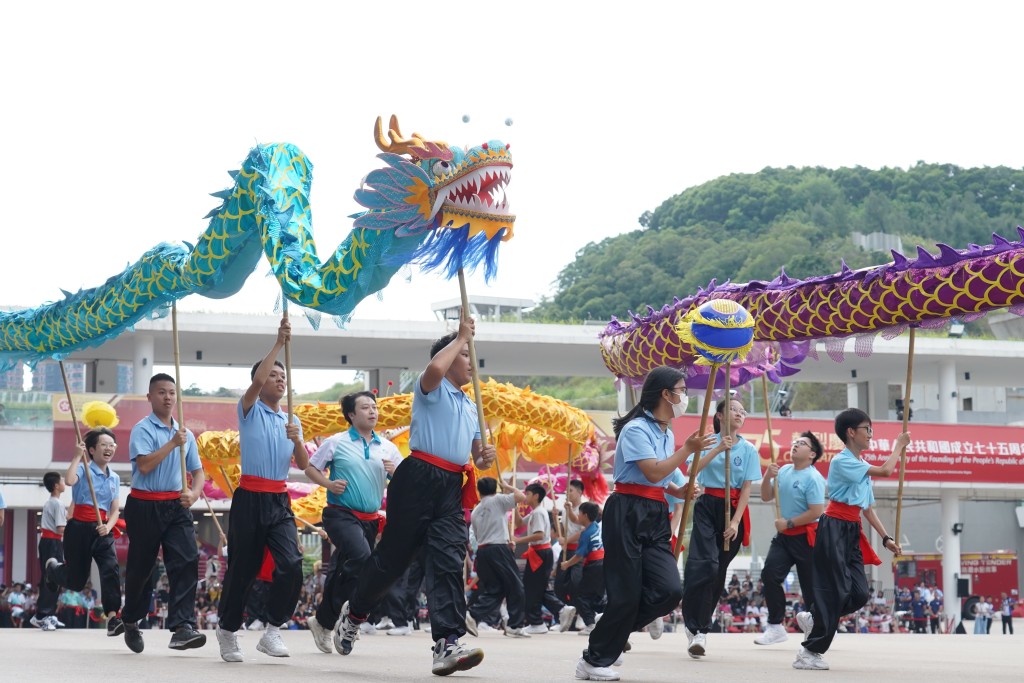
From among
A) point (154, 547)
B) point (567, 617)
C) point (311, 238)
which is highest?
point (311, 238)

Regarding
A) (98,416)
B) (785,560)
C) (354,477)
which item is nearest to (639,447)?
(354,477)

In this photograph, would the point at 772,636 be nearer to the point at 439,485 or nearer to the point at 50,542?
the point at 439,485

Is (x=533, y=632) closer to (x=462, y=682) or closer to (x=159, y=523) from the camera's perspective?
(x=159, y=523)

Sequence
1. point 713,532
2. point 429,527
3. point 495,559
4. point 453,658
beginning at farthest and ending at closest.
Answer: point 495,559
point 713,532
point 429,527
point 453,658

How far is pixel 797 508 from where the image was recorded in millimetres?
9938

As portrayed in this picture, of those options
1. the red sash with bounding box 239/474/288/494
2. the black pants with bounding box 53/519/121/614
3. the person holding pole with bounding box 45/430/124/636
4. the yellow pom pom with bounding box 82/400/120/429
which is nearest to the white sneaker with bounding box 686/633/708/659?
the red sash with bounding box 239/474/288/494

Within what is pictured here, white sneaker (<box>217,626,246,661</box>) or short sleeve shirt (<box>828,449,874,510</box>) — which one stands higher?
short sleeve shirt (<box>828,449,874,510</box>)

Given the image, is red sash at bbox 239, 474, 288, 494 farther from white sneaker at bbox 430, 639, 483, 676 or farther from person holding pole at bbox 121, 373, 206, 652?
white sneaker at bbox 430, 639, 483, 676

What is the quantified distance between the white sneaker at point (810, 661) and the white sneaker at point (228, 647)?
10.8 ft

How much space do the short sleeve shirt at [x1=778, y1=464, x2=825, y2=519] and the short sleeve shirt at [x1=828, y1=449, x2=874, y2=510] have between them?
1121 millimetres

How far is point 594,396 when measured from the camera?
212ft

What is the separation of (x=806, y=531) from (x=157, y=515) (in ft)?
15.1

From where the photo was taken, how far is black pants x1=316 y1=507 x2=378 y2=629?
8.65 meters

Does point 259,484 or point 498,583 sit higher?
point 259,484
